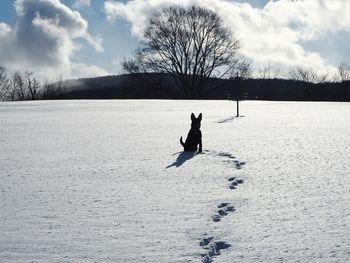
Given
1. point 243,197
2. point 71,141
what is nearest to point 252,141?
point 71,141

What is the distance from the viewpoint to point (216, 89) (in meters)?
50.2

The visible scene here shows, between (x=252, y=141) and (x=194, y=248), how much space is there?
6185 mm

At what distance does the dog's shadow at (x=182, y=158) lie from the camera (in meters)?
6.47

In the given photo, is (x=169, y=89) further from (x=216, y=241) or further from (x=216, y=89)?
(x=216, y=241)

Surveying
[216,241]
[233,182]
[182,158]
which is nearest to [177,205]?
[216,241]

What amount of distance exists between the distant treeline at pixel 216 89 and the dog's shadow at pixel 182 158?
2680 cm

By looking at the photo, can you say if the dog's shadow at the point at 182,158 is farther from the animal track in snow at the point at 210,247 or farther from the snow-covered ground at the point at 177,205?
the animal track in snow at the point at 210,247

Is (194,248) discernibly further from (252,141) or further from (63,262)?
(252,141)

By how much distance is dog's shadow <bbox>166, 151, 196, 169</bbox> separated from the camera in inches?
255

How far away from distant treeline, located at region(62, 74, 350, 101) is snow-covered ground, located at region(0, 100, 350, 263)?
27.6 meters

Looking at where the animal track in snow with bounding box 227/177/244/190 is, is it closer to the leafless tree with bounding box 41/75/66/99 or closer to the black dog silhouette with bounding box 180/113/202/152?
the black dog silhouette with bounding box 180/113/202/152

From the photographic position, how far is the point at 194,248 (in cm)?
308

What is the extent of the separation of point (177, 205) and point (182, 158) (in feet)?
9.32

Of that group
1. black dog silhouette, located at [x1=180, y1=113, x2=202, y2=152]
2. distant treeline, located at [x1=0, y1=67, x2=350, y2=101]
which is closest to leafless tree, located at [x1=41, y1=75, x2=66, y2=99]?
distant treeline, located at [x1=0, y1=67, x2=350, y2=101]
